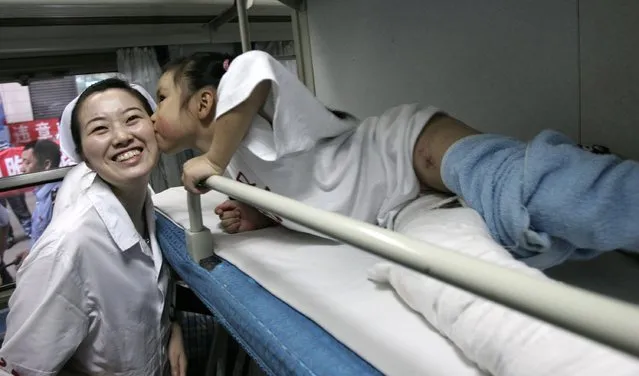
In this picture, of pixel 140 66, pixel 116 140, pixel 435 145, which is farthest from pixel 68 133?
pixel 140 66

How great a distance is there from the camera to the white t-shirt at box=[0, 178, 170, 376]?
96 cm

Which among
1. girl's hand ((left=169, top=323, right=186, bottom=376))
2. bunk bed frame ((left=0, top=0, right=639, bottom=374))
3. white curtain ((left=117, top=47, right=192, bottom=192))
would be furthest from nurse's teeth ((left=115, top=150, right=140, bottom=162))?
white curtain ((left=117, top=47, right=192, bottom=192))

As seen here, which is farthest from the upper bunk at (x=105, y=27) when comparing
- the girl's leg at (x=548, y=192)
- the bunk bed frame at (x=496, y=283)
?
the bunk bed frame at (x=496, y=283)

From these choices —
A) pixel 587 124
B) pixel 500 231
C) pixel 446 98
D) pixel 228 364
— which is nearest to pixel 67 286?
pixel 228 364

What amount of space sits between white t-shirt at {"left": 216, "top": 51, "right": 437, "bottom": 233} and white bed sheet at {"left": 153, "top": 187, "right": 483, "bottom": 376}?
0.12 m

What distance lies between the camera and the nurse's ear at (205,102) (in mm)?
1062

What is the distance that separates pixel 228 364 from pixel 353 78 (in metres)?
1.19

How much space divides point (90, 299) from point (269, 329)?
59cm

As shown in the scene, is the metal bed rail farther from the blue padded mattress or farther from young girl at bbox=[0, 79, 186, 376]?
young girl at bbox=[0, 79, 186, 376]

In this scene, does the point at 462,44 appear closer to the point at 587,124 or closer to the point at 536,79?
the point at 536,79

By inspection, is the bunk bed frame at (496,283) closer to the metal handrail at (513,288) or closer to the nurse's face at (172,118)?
the metal handrail at (513,288)

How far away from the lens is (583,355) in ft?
1.41

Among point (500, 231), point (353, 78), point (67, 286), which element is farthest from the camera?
point (353, 78)

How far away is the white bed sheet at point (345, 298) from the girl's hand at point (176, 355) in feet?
1.26
